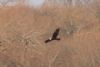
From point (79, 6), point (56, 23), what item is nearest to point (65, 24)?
point (56, 23)

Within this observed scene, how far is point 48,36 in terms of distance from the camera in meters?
6.02

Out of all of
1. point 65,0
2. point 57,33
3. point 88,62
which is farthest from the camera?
point 65,0

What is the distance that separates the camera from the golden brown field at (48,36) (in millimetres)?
5570

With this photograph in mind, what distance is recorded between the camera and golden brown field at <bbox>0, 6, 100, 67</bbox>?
5570mm

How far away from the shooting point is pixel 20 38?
584 cm

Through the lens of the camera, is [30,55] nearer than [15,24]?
Yes

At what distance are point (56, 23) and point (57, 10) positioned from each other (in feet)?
1.24

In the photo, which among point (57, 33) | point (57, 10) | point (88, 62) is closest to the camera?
point (88, 62)

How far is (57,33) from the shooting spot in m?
6.09

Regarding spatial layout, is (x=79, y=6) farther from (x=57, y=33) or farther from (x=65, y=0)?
(x=57, y=33)

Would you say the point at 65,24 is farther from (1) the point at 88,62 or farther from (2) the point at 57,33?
(1) the point at 88,62

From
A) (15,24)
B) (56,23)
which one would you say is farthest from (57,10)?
(15,24)

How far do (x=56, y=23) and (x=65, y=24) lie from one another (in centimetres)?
13

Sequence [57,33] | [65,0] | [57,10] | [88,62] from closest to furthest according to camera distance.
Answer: [88,62], [57,33], [57,10], [65,0]
